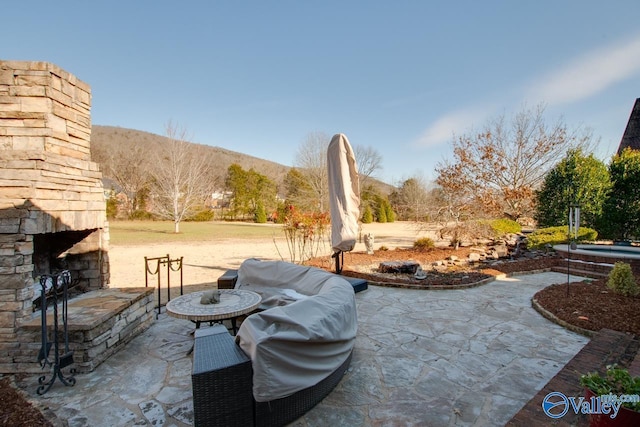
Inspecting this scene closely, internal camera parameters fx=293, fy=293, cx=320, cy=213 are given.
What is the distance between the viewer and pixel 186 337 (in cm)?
386

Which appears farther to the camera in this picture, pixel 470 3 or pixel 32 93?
pixel 470 3

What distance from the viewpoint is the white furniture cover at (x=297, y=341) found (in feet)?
6.07

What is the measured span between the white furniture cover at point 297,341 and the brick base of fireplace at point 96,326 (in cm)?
200

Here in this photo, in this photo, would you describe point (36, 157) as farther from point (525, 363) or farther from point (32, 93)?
point (525, 363)

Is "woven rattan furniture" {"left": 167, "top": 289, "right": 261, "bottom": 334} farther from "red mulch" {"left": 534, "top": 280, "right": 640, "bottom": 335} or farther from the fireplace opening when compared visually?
"red mulch" {"left": 534, "top": 280, "right": 640, "bottom": 335}

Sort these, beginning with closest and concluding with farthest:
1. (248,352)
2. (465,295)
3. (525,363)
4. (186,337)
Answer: (248,352)
(525,363)
(186,337)
(465,295)

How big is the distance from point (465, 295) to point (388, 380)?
11.5ft

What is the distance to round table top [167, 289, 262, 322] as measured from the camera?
2.90 metres

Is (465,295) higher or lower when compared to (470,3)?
lower

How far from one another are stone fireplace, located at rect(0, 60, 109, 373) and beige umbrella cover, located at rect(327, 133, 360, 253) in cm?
347

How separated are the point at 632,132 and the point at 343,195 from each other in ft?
59.4

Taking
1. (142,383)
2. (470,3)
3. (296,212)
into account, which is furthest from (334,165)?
(470,3)

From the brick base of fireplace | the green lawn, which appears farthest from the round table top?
the green lawn

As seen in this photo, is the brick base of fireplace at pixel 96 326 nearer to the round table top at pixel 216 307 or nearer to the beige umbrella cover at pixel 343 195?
the round table top at pixel 216 307
